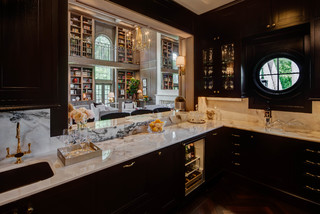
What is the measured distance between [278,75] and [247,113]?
32.9 inches

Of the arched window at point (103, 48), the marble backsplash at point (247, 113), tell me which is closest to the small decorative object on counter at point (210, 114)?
the marble backsplash at point (247, 113)

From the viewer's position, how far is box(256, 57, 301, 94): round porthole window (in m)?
2.66


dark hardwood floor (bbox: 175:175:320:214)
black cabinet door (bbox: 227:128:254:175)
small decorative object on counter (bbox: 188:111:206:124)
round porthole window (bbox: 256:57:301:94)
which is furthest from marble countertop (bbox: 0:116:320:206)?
dark hardwood floor (bbox: 175:175:320:214)

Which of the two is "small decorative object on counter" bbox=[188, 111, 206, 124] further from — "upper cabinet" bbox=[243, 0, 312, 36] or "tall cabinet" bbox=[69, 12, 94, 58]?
"tall cabinet" bbox=[69, 12, 94, 58]

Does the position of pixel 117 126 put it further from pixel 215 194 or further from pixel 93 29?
pixel 93 29

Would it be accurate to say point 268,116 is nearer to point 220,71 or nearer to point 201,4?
point 220,71

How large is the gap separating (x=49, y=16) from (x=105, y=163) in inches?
49.5

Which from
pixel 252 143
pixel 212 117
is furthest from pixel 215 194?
pixel 212 117

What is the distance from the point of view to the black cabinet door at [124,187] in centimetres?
141

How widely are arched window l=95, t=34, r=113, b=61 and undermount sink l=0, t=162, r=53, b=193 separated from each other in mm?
10162

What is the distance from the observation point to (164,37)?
1110cm

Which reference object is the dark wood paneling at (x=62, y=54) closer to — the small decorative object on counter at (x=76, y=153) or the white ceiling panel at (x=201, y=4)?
the small decorative object on counter at (x=76, y=153)

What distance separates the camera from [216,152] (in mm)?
2779

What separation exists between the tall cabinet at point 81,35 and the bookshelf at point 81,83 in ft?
2.99
